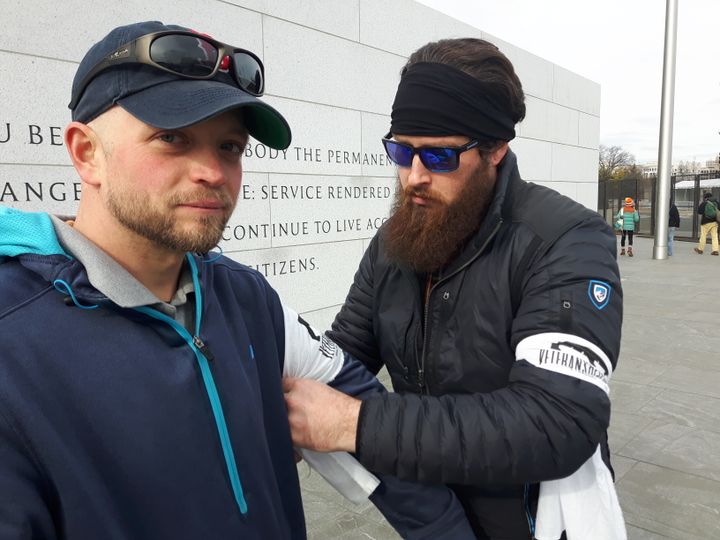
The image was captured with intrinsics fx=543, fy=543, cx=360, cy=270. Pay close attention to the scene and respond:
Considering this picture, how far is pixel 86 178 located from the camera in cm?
114

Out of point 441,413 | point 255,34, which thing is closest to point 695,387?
point 441,413

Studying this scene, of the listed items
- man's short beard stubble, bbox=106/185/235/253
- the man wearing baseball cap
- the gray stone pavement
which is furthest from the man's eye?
the gray stone pavement

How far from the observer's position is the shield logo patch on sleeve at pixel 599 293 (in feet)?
4.31

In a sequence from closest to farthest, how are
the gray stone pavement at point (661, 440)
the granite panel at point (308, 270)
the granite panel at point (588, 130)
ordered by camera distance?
the gray stone pavement at point (661, 440), the granite panel at point (308, 270), the granite panel at point (588, 130)

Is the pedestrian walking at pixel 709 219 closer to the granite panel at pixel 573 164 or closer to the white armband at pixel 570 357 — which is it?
the granite panel at pixel 573 164

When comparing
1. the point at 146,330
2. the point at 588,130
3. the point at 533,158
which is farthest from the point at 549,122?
the point at 146,330

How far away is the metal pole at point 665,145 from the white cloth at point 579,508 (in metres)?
14.2

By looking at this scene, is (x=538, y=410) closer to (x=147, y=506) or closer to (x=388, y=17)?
(x=147, y=506)

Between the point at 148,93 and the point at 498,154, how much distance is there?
101cm

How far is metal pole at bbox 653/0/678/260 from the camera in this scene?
1307 centimetres

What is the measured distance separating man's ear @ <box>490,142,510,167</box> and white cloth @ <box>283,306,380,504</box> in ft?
2.43

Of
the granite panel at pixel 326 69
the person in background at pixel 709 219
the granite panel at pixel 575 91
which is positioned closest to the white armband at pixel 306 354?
the granite panel at pixel 326 69

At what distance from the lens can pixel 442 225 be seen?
5.23ft

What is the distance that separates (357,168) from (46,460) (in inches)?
203
